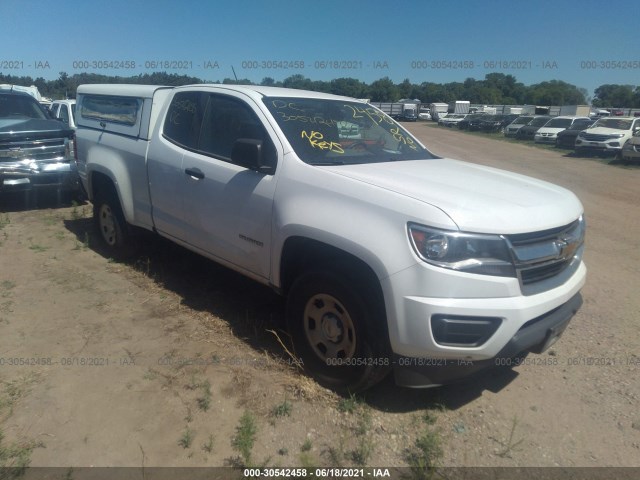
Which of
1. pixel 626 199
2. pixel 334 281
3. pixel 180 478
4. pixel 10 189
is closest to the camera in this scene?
pixel 180 478

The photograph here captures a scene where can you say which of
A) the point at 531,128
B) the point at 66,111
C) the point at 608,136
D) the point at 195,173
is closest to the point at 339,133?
the point at 195,173

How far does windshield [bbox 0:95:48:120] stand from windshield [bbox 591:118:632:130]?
71.8 feet

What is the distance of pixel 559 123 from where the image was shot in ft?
94.7

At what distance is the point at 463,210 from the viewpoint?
9.09 ft

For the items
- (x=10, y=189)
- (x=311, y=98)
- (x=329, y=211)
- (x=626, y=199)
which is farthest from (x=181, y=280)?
(x=626, y=199)

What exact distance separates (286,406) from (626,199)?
1050 cm

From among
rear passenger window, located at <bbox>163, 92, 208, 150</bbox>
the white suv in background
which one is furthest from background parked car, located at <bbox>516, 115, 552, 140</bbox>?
rear passenger window, located at <bbox>163, 92, 208, 150</bbox>

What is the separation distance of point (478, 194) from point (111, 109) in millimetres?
4285

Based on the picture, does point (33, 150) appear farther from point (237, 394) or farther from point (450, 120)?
point (450, 120)

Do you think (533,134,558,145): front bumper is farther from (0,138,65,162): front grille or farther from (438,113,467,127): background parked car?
(0,138,65,162): front grille

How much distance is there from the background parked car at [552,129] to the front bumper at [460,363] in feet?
91.8

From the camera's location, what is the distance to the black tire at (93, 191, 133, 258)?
5.56 metres

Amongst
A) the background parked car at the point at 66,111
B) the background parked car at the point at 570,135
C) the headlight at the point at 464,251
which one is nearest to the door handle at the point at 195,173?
the headlight at the point at 464,251

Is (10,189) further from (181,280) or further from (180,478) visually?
(180,478)
